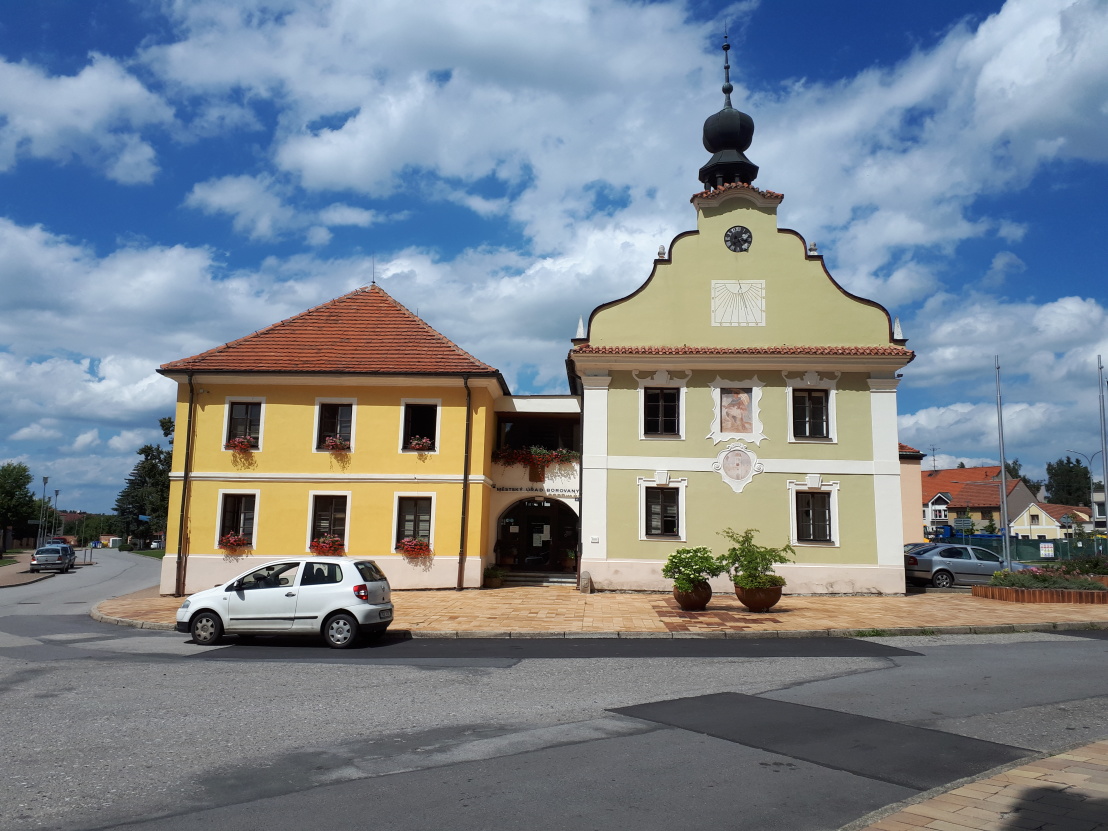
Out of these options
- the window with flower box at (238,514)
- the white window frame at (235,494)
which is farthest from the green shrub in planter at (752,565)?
the window with flower box at (238,514)

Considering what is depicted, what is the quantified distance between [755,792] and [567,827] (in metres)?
1.50

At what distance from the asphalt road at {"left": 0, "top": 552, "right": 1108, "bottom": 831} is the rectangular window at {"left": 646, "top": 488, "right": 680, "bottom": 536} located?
10270mm

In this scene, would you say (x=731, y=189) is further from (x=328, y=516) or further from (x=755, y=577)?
(x=328, y=516)

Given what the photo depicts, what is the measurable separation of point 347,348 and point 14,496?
223 ft

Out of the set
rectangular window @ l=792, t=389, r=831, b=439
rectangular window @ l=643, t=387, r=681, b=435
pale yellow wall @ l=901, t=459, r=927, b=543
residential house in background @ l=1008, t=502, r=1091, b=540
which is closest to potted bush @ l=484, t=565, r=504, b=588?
rectangular window @ l=643, t=387, r=681, b=435

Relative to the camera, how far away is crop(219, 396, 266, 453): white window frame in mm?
24375

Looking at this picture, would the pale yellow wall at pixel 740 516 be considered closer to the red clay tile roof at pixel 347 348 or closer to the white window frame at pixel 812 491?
the white window frame at pixel 812 491

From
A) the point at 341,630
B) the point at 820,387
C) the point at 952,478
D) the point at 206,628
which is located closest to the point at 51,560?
the point at 206,628

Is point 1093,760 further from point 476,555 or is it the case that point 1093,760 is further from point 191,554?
point 191,554

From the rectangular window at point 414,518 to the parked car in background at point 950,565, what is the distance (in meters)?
15.4

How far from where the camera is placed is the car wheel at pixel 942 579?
26656mm

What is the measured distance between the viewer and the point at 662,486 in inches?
933

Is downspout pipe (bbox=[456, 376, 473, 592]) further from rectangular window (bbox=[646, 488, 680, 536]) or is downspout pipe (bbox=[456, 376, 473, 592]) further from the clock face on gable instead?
the clock face on gable

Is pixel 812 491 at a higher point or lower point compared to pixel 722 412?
lower
